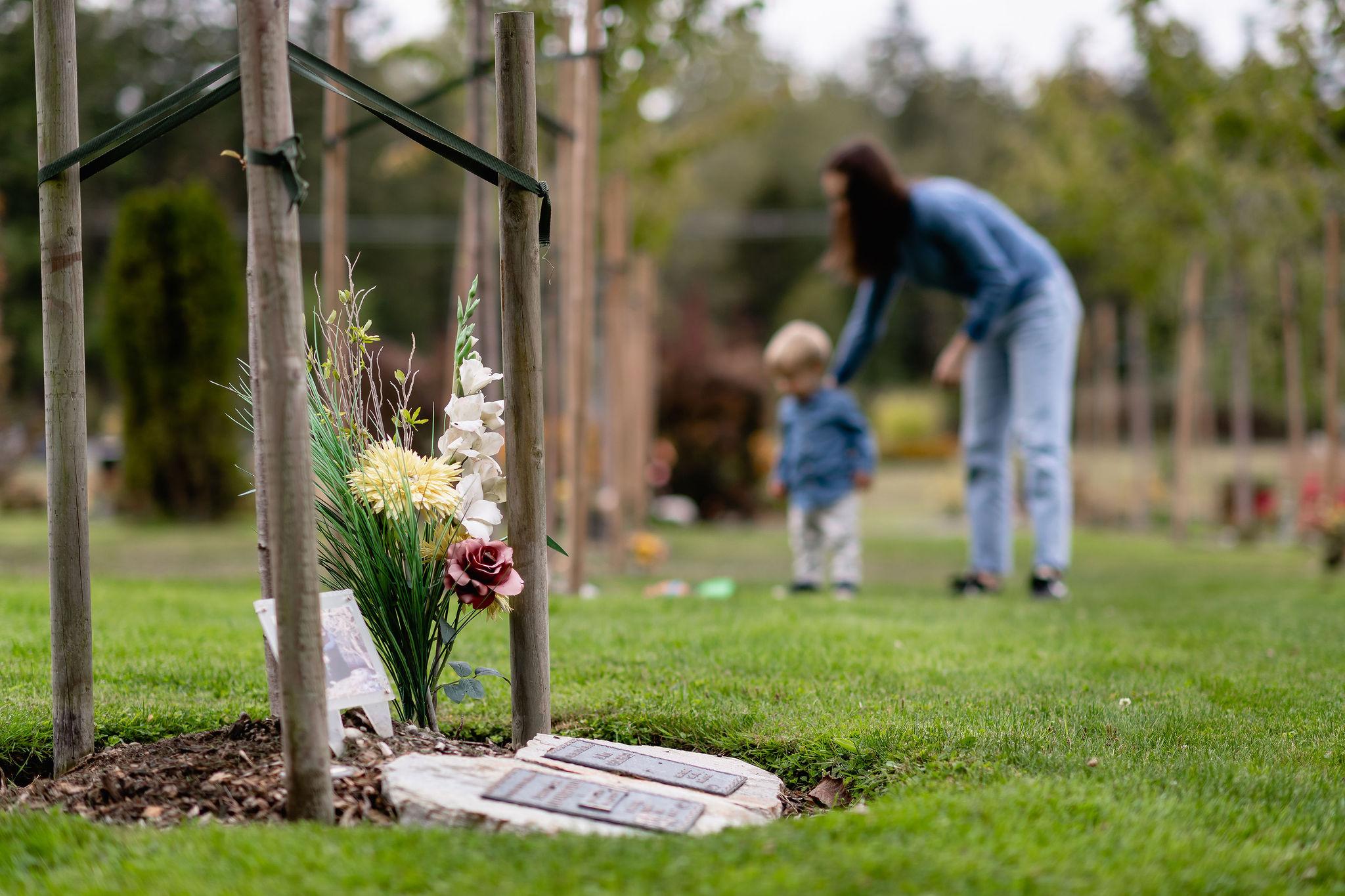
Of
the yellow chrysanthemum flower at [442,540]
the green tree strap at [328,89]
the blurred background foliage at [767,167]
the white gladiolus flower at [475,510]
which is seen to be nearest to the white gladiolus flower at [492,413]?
the white gladiolus flower at [475,510]

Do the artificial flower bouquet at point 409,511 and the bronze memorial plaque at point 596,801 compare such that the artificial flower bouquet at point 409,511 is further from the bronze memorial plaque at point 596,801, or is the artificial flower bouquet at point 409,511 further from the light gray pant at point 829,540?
the light gray pant at point 829,540

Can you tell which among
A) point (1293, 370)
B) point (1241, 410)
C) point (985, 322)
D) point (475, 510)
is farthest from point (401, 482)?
point (1241, 410)

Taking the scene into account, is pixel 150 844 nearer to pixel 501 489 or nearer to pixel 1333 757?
pixel 501 489

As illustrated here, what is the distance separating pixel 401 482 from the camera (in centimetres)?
233

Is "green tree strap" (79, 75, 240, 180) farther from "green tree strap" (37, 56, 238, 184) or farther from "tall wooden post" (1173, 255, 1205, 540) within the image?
"tall wooden post" (1173, 255, 1205, 540)

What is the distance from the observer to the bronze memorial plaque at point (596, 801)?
1.93m

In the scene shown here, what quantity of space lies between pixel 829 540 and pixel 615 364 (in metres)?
1.90

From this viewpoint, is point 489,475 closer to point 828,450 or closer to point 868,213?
point 868,213

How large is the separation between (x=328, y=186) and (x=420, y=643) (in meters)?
3.73

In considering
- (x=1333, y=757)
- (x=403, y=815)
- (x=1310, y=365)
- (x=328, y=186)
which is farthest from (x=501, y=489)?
(x=1310, y=365)

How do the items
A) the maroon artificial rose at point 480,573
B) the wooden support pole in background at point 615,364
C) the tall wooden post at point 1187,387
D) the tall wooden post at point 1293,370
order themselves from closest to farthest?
the maroon artificial rose at point 480,573 → the wooden support pole in background at point 615,364 → the tall wooden post at point 1293,370 → the tall wooden post at point 1187,387

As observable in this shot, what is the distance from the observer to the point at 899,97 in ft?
136

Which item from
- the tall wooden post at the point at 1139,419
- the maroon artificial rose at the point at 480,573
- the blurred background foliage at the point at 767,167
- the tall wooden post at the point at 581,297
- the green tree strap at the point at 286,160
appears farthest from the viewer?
the tall wooden post at the point at 1139,419

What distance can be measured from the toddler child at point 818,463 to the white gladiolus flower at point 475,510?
3606 millimetres
